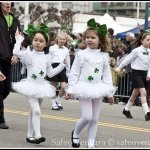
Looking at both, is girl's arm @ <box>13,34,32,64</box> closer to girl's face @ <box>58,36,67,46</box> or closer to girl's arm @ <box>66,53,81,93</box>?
girl's arm @ <box>66,53,81,93</box>

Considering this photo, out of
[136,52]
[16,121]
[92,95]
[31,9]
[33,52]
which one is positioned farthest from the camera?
[31,9]

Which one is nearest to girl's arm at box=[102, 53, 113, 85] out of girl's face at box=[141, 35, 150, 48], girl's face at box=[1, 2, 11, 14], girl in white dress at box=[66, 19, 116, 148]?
girl in white dress at box=[66, 19, 116, 148]

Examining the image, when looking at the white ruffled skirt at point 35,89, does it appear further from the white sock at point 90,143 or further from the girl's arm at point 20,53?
the white sock at point 90,143

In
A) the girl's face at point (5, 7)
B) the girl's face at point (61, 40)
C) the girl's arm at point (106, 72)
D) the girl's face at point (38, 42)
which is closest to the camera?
the girl's arm at point (106, 72)

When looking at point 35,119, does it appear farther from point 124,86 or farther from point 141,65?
point 124,86

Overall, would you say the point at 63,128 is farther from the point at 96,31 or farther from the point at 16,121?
the point at 96,31

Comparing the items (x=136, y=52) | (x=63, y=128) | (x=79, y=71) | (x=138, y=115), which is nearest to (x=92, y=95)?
(x=79, y=71)

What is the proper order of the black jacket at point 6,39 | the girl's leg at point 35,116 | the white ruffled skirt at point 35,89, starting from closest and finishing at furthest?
the girl's leg at point 35,116 < the white ruffled skirt at point 35,89 < the black jacket at point 6,39

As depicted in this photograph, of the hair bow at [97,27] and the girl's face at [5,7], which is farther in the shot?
the girl's face at [5,7]

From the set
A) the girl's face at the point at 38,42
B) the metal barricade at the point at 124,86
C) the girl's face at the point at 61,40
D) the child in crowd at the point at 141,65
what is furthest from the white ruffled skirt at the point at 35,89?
the metal barricade at the point at 124,86

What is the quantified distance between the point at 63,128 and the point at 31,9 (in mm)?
51572

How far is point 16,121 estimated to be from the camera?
996cm

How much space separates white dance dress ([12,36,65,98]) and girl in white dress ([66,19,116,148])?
23.5 inches

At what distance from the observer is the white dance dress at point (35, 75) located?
7.68 m
